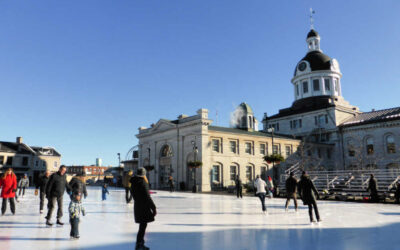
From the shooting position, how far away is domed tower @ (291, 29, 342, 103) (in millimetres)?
60625

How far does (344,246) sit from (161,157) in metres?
40.0

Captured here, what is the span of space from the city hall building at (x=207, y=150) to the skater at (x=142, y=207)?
28631 mm

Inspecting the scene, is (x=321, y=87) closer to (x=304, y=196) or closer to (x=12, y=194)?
(x=304, y=196)

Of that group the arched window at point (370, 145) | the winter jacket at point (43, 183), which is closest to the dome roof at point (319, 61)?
the arched window at point (370, 145)

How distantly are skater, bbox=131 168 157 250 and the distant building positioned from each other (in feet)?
201

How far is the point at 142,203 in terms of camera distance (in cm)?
666

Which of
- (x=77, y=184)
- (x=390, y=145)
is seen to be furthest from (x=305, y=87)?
(x=77, y=184)

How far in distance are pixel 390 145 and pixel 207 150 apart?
28.1 meters

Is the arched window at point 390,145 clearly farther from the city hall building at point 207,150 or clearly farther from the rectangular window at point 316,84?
the rectangular window at point 316,84

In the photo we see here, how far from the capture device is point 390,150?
151ft

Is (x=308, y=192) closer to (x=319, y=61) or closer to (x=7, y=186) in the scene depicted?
(x=7, y=186)

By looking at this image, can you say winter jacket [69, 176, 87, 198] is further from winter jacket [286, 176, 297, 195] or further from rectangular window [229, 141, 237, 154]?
rectangular window [229, 141, 237, 154]

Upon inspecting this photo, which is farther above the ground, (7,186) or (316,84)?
(316,84)

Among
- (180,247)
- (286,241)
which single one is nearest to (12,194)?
(180,247)
